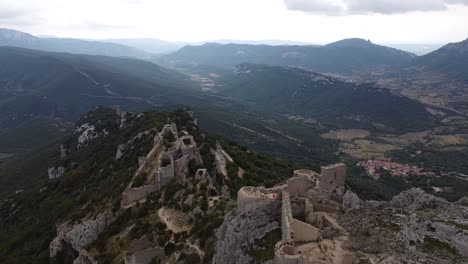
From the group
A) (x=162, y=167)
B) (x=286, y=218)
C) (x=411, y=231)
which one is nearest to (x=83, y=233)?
(x=162, y=167)

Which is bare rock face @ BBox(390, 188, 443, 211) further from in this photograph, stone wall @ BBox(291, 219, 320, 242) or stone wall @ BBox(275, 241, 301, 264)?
stone wall @ BBox(275, 241, 301, 264)

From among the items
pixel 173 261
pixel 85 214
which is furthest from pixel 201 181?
pixel 85 214

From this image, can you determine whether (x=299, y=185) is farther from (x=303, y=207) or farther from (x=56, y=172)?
(x=56, y=172)

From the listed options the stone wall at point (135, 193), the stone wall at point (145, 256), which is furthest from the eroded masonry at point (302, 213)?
the stone wall at point (135, 193)

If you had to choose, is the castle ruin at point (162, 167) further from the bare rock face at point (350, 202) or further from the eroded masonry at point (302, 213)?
the bare rock face at point (350, 202)

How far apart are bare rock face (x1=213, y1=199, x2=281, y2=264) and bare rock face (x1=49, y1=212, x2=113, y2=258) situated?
22900mm

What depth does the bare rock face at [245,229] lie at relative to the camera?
29.1 metres

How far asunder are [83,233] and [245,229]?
1040 inches

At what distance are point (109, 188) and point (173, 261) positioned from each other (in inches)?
1059

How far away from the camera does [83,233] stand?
163 feet

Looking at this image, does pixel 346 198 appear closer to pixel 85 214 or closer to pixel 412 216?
pixel 412 216

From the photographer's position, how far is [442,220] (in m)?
24.1

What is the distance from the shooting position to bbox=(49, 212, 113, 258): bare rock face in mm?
49281

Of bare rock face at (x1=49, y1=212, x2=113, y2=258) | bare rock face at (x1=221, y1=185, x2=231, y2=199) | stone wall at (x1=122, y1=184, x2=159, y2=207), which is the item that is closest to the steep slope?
bare rock face at (x1=49, y1=212, x2=113, y2=258)
